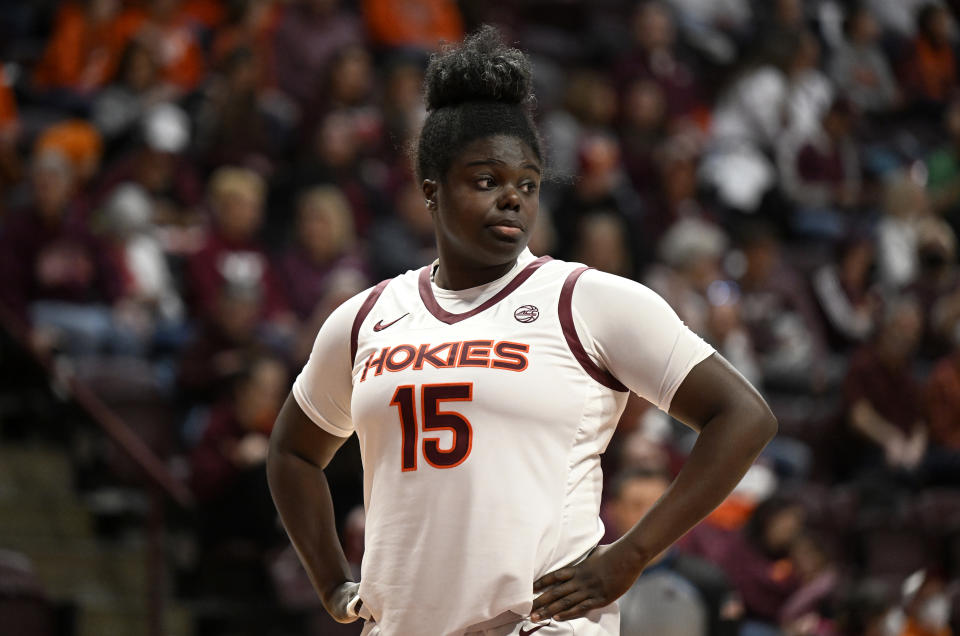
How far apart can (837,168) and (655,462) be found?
5307 mm

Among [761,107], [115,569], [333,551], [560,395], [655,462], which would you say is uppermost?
[761,107]

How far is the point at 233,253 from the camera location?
25.8 feet

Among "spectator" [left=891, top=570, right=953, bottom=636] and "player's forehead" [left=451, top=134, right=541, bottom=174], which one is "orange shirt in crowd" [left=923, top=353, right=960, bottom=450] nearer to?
"spectator" [left=891, top=570, right=953, bottom=636]

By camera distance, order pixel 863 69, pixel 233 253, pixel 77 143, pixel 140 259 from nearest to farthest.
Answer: pixel 140 259
pixel 233 253
pixel 77 143
pixel 863 69

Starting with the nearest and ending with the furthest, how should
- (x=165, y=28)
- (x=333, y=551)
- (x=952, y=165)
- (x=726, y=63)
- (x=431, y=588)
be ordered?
(x=431, y=588) < (x=333, y=551) < (x=165, y=28) < (x=952, y=165) < (x=726, y=63)

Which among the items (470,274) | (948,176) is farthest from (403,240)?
(470,274)

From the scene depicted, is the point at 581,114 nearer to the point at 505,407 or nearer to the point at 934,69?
the point at 934,69

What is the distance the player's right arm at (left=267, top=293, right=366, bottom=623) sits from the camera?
9.86 ft

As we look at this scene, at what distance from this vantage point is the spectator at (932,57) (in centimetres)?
1186

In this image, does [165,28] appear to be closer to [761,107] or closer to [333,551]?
[761,107]

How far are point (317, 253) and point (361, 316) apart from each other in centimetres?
517

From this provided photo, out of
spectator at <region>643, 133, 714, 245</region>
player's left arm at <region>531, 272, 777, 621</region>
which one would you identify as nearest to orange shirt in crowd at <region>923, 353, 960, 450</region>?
spectator at <region>643, 133, 714, 245</region>

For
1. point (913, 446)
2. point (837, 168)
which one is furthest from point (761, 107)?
point (913, 446)

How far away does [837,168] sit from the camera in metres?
10.8
